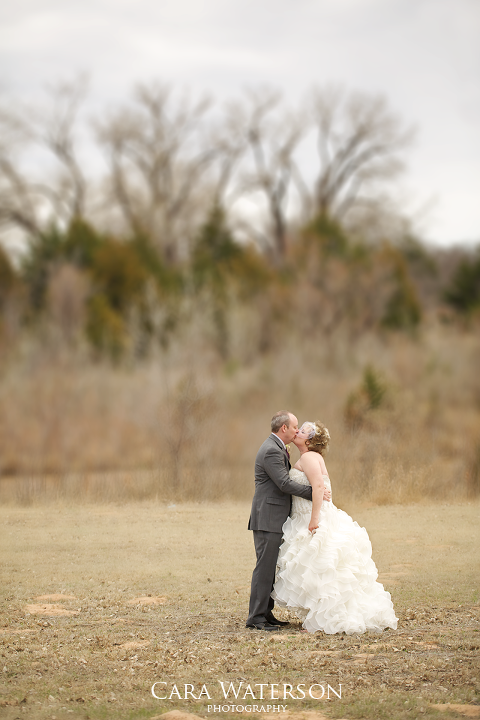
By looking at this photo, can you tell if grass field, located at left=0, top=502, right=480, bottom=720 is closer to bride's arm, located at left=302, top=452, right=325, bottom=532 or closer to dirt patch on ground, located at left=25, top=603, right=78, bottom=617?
dirt patch on ground, located at left=25, top=603, right=78, bottom=617

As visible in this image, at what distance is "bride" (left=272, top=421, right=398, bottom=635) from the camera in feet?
21.7

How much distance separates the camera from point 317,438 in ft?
22.6

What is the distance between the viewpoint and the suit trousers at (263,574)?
6840 millimetres

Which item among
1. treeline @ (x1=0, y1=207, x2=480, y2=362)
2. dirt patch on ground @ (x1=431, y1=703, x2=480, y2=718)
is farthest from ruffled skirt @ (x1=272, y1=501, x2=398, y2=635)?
treeline @ (x1=0, y1=207, x2=480, y2=362)

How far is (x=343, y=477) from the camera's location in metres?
13.2

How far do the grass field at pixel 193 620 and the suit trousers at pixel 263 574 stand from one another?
0.19 meters

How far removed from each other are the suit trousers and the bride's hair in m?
0.77

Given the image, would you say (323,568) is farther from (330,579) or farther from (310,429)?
(310,429)

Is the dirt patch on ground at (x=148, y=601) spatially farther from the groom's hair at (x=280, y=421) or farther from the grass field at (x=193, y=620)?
the groom's hair at (x=280, y=421)

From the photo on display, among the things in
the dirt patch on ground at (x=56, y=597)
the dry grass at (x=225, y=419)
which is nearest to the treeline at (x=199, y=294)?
the dry grass at (x=225, y=419)

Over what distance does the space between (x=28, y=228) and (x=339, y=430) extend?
99.0 ft

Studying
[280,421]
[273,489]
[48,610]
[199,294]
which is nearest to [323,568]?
[273,489]

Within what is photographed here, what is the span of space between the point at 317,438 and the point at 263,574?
1.22m

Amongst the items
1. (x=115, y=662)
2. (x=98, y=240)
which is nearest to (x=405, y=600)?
(x=115, y=662)
